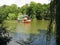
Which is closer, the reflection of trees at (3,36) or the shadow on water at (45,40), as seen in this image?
the shadow on water at (45,40)

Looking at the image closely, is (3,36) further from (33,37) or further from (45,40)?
(33,37)

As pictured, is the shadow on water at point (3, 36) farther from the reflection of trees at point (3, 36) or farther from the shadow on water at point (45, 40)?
the shadow on water at point (45, 40)

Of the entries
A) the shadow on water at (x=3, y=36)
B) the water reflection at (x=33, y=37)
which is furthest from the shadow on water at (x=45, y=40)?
the shadow on water at (x=3, y=36)

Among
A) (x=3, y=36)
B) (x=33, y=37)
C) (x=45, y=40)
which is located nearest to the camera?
(x=45, y=40)

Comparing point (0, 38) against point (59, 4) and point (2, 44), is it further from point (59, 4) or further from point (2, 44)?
point (59, 4)

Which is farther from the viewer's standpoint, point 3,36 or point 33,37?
point 33,37

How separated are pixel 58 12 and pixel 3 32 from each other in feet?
5.69

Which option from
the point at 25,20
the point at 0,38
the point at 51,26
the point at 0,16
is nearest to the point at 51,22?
the point at 51,26

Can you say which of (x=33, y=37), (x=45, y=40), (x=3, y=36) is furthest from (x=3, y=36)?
(x=33, y=37)

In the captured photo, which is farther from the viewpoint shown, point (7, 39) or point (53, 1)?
point (7, 39)

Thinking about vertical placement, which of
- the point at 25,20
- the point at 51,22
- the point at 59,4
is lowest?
the point at 25,20

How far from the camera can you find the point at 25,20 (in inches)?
587

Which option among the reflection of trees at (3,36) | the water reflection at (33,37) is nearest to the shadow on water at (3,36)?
the reflection of trees at (3,36)

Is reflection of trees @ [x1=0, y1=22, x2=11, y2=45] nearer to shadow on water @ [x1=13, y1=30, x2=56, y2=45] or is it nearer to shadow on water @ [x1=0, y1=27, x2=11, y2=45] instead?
shadow on water @ [x1=0, y1=27, x2=11, y2=45]
